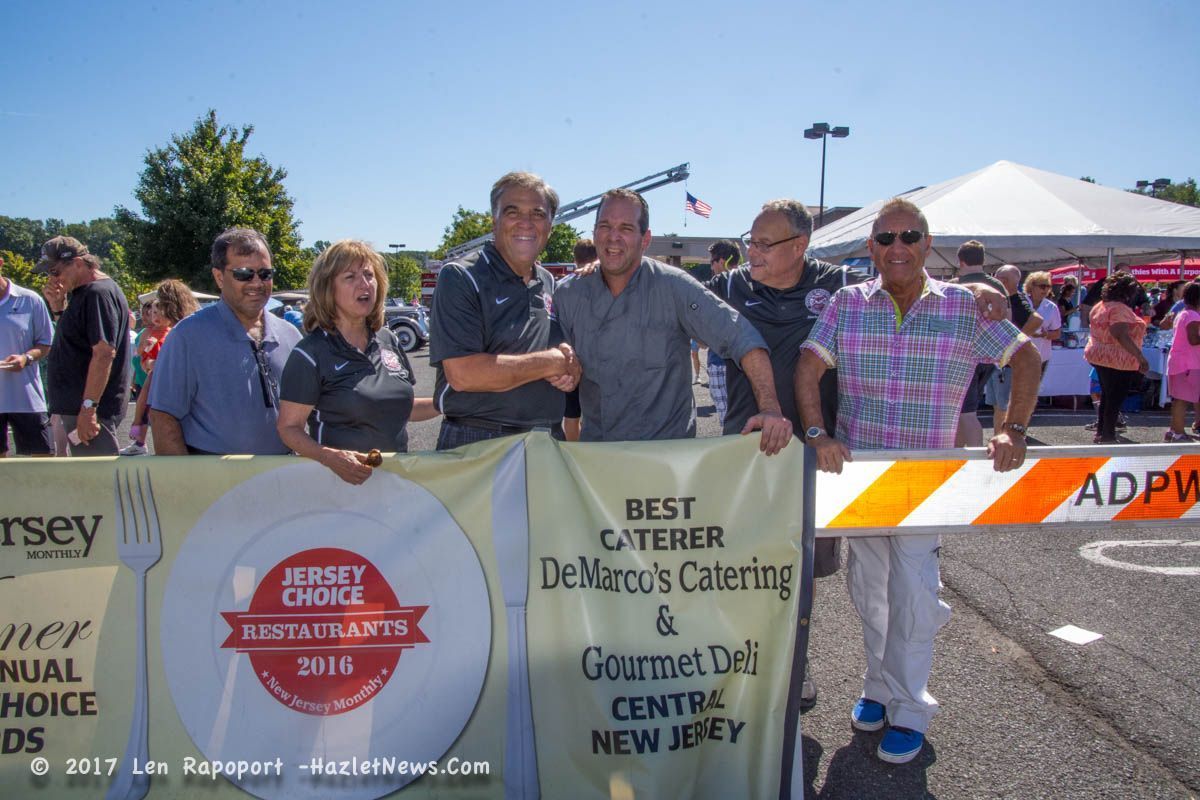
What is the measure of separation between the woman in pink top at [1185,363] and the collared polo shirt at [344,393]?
9.23 meters

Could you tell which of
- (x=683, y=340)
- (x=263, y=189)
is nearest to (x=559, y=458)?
(x=683, y=340)

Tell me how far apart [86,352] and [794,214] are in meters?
4.74

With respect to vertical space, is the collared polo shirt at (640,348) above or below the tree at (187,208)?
below

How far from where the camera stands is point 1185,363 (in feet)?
28.6

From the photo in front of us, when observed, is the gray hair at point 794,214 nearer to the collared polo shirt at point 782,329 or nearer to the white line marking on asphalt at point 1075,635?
the collared polo shirt at point 782,329

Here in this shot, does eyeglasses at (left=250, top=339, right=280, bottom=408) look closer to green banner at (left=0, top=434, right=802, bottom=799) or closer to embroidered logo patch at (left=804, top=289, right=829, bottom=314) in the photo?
green banner at (left=0, top=434, right=802, bottom=799)

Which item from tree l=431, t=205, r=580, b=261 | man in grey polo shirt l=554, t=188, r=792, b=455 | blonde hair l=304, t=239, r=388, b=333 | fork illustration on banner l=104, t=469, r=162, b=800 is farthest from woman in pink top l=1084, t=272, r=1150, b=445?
tree l=431, t=205, r=580, b=261

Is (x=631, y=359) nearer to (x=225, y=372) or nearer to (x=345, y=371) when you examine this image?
(x=345, y=371)

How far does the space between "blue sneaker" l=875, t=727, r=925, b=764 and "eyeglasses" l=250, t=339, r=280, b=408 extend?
2.84m

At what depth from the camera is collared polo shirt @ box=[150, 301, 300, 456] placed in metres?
3.04

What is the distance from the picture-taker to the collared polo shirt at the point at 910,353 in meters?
2.95

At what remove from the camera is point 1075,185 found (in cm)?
1438

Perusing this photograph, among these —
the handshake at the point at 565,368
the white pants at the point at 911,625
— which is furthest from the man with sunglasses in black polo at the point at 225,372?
the white pants at the point at 911,625

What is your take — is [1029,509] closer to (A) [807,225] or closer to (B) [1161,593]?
(A) [807,225]
